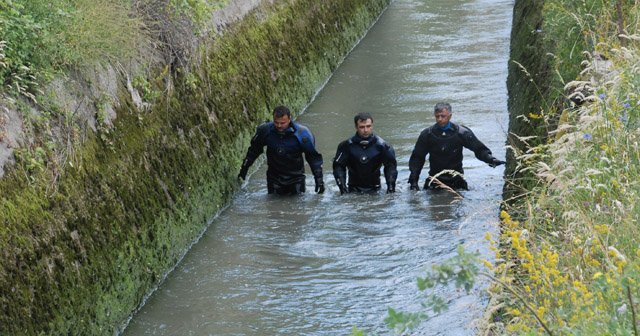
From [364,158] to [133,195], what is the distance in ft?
11.3

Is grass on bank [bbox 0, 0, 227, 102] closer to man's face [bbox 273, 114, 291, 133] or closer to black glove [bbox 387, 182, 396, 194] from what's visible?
man's face [bbox 273, 114, 291, 133]

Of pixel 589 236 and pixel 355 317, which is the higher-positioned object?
pixel 589 236

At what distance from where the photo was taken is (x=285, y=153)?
45.7 ft

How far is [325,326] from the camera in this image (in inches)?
404

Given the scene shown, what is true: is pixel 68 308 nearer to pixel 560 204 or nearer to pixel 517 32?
pixel 560 204

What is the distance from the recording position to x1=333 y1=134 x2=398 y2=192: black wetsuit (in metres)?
13.8

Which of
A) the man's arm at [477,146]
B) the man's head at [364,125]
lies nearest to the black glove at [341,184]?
the man's head at [364,125]

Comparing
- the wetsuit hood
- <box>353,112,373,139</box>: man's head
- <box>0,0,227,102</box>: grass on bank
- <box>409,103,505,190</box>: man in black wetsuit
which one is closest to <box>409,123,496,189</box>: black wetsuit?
<box>409,103,505,190</box>: man in black wetsuit

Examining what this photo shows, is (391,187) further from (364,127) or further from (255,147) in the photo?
(255,147)

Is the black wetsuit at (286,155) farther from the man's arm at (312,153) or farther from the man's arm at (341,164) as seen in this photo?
the man's arm at (341,164)

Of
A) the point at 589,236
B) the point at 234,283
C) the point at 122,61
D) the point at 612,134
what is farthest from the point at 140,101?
the point at 589,236

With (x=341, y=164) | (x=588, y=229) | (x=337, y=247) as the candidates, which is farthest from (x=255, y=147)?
(x=588, y=229)

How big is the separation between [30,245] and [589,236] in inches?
191

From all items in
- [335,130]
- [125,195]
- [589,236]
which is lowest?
[335,130]
